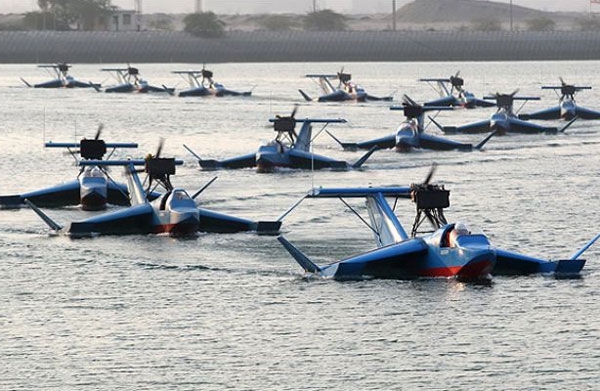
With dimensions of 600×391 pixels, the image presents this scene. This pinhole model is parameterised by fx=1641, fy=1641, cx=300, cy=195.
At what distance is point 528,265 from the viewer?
6222 cm

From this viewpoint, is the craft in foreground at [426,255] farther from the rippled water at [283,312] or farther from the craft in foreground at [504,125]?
the craft in foreground at [504,125]

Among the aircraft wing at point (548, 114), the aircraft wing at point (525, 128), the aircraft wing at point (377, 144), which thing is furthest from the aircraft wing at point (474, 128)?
the aircraft wing at point (377, 144)

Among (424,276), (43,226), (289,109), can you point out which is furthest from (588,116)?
(424,276)

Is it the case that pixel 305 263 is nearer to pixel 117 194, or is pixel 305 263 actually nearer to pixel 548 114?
pixel 117 194

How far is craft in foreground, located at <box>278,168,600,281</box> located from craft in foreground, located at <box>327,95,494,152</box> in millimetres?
61730

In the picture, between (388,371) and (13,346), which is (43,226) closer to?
(13,346)

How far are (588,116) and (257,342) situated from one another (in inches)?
4881

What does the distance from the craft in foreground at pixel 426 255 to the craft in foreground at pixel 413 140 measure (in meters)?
61.7

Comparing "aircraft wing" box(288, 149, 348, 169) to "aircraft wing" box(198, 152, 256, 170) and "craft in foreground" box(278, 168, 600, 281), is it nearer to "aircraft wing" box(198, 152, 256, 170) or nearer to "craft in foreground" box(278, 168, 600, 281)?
"aircraft wing" box(198, 152, 256, 170)

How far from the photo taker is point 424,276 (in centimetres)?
6038

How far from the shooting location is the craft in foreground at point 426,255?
190 feet

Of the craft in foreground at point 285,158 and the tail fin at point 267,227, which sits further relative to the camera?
the craft in foreground at point 285,158

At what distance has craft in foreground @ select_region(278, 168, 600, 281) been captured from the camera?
57.9m

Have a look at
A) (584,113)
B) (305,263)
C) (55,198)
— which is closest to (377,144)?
(584,113)
